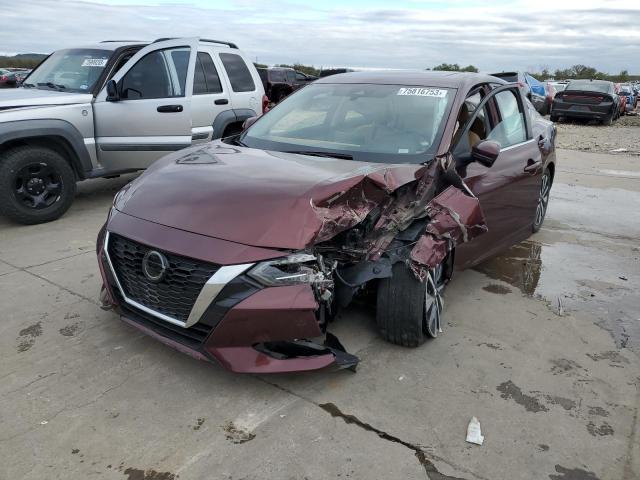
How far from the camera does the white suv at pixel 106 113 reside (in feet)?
19.1

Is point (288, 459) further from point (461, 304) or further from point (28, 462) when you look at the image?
point (461, 304)

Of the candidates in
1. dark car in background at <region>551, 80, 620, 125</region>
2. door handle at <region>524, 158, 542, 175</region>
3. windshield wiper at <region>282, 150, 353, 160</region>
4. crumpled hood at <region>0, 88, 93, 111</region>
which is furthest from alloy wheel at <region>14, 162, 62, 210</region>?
dark car in background at <region>551, 80, 620, 125</region>

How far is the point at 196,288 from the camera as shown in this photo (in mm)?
2797

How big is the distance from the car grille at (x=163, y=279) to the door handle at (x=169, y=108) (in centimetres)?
388

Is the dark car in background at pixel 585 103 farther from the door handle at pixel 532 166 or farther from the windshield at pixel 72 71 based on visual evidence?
the windshield at pixel 72 71

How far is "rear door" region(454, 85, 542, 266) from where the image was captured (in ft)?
13.4

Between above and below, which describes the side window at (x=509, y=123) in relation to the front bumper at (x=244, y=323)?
above

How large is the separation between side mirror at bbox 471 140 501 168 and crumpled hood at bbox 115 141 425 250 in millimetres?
536

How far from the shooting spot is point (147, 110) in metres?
6.64

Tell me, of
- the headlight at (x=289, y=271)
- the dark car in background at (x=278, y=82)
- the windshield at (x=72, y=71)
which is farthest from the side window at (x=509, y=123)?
the dark car in background at (x=278, y=82)

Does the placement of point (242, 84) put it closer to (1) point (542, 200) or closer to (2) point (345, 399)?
(1) point (542, 200)

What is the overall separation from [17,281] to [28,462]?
2.37 metres

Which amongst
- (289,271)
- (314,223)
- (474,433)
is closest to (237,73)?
(314,223)

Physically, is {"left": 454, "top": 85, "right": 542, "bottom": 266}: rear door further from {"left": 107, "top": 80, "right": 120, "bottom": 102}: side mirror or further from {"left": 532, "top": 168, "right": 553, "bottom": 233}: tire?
{"left": 107, "top": 80, "right": 120, "bottom": 102}: side mirror
